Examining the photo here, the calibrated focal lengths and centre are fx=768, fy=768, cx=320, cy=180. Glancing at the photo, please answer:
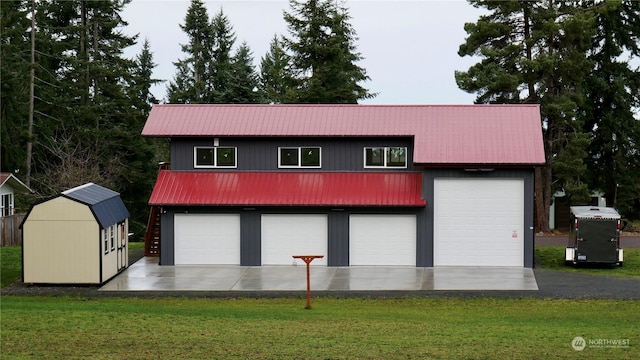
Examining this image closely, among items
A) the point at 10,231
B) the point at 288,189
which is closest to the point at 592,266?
the point at 288,189

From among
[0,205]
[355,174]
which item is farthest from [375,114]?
[0,205]

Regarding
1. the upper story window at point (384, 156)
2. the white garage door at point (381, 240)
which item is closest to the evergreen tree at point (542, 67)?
the upper story window at point (384, 156)

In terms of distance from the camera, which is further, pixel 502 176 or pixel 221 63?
pixel 221 63

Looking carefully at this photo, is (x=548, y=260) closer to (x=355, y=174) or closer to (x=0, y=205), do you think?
(x=355, y=174)

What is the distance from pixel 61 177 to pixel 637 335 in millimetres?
35012

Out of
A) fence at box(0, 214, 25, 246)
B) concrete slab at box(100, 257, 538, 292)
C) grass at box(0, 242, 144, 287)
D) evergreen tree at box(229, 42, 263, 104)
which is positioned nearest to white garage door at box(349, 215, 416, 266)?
concrete slab at box(100, 257, 538, 292)

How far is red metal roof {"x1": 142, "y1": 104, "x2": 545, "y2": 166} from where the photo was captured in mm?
28109

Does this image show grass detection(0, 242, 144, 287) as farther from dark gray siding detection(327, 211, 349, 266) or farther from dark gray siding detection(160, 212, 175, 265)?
dark gray siding detection(327, 211, 349, 266)

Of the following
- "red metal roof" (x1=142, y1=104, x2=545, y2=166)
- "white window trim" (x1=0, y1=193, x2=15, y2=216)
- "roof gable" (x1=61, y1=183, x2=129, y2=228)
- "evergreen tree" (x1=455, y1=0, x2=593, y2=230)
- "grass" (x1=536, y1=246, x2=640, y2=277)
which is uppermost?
"evergreen tree" (x1=455, y1=0, x2=593, y2=230)

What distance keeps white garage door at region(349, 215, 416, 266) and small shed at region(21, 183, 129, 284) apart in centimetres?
899

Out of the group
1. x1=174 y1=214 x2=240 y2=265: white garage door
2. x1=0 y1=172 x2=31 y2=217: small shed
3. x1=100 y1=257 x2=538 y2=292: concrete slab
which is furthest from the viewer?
x1=0 y1=172 x2=31 y2=217: small shed

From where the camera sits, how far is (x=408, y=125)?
2952 centimetres

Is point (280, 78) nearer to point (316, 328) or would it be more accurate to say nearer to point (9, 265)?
point (9, 265)

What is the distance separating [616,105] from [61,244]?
33410mm
